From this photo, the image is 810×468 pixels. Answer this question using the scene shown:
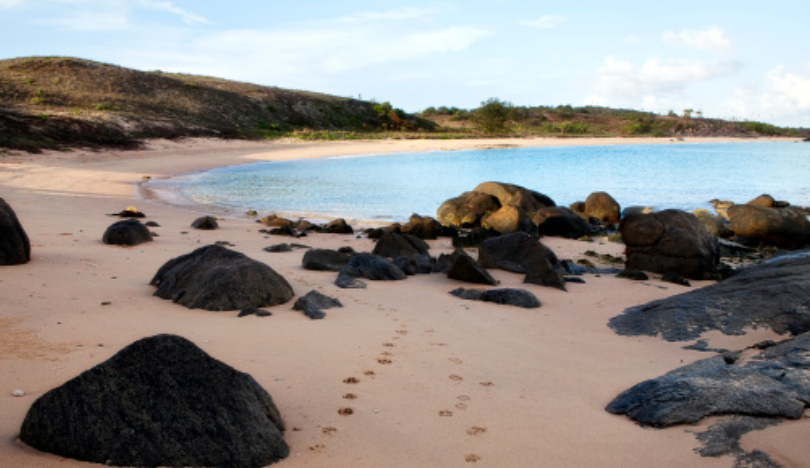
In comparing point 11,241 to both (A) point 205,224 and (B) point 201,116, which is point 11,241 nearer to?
(A) point 205,224

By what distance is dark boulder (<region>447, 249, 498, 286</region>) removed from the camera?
8870mm

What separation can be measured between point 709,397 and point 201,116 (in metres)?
51.3

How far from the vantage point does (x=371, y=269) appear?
869 cm

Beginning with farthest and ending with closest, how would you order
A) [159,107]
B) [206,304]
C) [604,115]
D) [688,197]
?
[604,115], [159,107], [688,197], [206,304]

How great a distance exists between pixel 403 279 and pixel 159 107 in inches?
1756

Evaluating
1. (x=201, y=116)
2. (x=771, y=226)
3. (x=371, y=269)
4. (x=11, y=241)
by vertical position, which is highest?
(x=201, y=116)

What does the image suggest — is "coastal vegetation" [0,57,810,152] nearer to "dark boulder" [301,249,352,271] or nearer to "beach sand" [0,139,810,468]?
"dark boulder" [301,249,352,271]

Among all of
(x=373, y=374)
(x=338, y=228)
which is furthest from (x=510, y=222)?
(x=373, y=374)

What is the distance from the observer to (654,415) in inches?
160

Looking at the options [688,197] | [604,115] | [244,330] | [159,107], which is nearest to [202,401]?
[244,330]

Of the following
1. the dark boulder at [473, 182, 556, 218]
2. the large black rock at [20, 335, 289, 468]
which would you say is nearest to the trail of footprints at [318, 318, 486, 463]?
the large black rock at [20, 335, 289, 468]

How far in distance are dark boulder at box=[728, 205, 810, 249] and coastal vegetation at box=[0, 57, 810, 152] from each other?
26268 mm

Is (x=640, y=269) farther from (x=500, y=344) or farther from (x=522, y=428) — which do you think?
(x=522, y=428)

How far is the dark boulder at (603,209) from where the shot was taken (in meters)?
18.6
